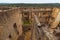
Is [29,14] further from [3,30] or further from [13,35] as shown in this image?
[3,30]

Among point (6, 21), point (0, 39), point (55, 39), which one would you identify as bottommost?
point (0, 39)

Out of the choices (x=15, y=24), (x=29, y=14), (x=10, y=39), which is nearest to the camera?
(x=10, y=39)

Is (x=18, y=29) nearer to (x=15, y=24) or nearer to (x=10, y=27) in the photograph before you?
(x=15, y=24)

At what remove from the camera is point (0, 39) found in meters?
8.38

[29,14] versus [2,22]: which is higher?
[2,22]

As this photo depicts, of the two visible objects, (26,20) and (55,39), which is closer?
(55,39)

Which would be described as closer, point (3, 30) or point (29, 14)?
point (3, 30)

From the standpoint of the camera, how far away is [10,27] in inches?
351

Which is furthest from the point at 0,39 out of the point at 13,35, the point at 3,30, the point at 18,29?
the point at 18,29

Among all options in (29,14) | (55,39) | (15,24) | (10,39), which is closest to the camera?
(55,39)

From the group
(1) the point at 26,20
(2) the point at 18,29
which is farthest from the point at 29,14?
(2) the point at 18,29

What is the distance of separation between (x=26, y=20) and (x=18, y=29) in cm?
298

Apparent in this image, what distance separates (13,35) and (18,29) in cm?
85

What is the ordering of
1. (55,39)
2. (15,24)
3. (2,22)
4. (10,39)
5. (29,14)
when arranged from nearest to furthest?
(55,39)
(2,22)
(10,39)
(15,24)
(29,14)
